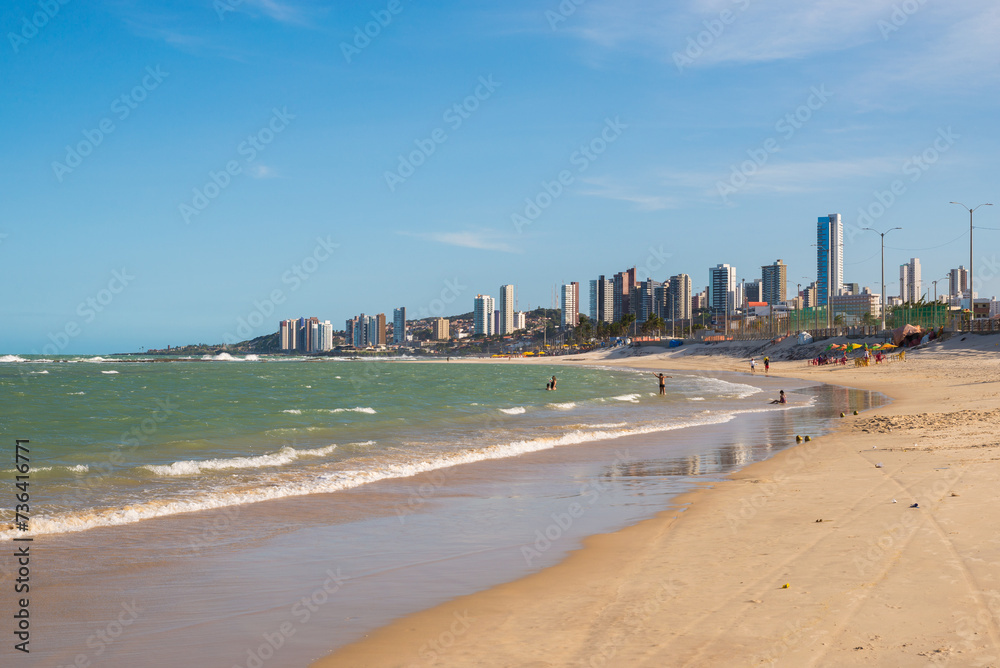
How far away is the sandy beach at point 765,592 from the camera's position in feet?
16.1

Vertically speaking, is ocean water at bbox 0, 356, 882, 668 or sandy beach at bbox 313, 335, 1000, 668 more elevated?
sandy beach at bbox 313, 335, 1000, 668

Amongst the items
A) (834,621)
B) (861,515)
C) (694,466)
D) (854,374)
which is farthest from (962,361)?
(834,621)

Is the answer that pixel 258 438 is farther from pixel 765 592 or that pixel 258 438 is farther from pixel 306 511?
pixel 765 592

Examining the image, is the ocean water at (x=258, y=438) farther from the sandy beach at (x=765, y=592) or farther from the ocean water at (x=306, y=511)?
the sandy beach at (x=765, y=592)

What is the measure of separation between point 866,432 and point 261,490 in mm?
15195

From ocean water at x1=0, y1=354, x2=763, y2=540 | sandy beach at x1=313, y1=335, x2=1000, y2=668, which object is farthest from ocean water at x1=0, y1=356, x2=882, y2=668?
sandy beach at x1=313, y1=335, x2=1000, y2=668

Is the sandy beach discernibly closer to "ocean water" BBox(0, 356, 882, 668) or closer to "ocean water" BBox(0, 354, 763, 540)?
"ocean water" BBox(0, 356, 882, 668)

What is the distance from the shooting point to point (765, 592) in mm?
6082

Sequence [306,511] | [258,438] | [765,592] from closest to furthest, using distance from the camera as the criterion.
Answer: [765,592] → [306,511] → [258,438]

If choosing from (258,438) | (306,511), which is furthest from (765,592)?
(258,438)

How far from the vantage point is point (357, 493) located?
12773mm

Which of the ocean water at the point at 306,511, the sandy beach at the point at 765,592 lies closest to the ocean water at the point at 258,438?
the ocean water at the point at 306,511

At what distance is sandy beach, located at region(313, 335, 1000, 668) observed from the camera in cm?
490

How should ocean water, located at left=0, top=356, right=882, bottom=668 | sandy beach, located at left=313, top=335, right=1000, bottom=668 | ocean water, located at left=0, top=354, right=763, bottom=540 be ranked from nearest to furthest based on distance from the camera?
1. sandy beach, located at left=313, top=335, right=1000, bottom=668
2. ocean water, located at left=0, top=356, right=882, bottom=668
3. ocean water, located at left=0, top=354, right=763, bottom=540
